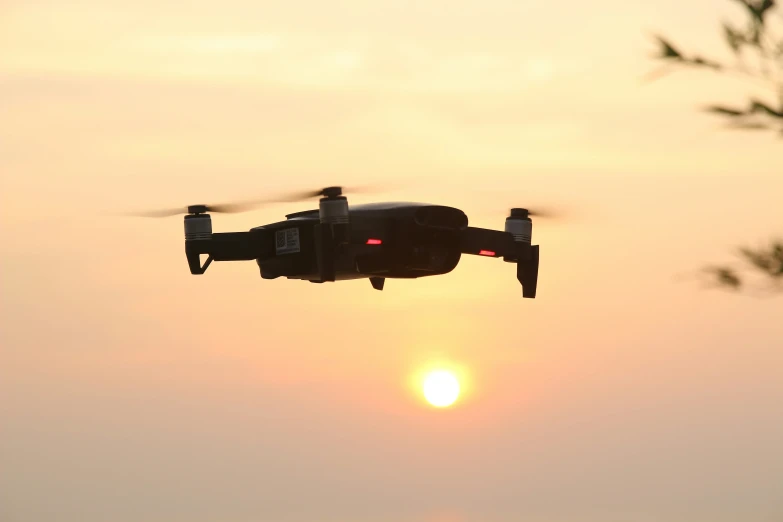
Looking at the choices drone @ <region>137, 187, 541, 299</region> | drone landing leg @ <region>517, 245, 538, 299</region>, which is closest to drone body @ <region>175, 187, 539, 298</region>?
drone @ <region>137, 187, 541, 299</region>

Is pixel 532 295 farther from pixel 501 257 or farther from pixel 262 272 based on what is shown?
pixel 262 272

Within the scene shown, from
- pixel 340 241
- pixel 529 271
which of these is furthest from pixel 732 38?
pixel 529 271

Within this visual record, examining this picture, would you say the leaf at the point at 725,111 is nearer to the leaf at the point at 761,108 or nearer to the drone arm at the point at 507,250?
the leaf at the point at 761,108

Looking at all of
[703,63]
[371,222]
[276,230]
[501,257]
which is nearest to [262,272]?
[276,230]

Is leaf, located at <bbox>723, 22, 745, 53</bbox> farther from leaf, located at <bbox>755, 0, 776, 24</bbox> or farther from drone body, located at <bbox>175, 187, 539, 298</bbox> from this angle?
drone body, located at <bbox>175, 187, 539, 298</bbox>

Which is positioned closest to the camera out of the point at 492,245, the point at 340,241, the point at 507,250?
the point at 340,241

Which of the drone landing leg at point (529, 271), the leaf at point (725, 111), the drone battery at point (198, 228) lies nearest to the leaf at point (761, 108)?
the leaf at point (725, 111)

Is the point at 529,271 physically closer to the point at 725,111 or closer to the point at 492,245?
the point at 492,245
